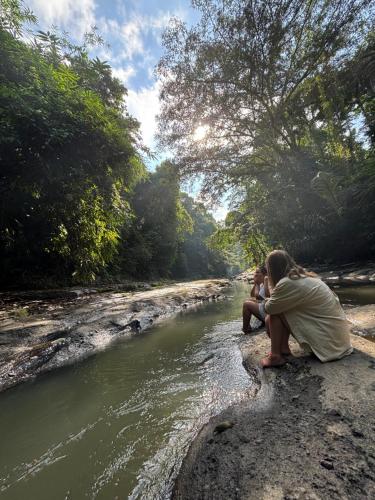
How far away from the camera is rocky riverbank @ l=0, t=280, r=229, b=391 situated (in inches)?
170

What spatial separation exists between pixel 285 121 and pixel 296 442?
1661 cm

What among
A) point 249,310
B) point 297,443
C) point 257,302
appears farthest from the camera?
point 249,310

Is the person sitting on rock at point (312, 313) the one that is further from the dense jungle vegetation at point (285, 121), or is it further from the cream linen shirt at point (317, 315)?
the dense jungle vegetation at point (285, 121)

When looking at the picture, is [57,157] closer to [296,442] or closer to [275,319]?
[275,319]

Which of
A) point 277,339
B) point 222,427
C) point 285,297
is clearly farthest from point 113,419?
point 285,297

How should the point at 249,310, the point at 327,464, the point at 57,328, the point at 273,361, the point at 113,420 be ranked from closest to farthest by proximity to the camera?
the point at 327,464 → the point at 113,420 → the point at 273,361 → the point at 249,310 → the point at 57,328

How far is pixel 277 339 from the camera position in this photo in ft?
10.5

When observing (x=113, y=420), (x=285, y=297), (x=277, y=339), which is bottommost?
(x=113, y=420)

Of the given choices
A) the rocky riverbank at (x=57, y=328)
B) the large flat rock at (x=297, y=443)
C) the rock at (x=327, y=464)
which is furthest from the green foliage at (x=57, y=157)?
the rock at (x=327, y=464)

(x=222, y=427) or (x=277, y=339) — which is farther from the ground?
(x=277, y=339)

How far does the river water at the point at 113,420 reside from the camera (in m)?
1.92

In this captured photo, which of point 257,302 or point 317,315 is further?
point 257,302

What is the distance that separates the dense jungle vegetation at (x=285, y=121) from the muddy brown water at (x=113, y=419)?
1318 cm

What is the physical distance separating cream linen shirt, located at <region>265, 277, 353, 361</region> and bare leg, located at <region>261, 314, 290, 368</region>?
0.25 meters
